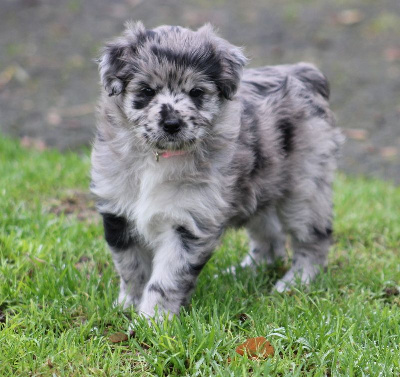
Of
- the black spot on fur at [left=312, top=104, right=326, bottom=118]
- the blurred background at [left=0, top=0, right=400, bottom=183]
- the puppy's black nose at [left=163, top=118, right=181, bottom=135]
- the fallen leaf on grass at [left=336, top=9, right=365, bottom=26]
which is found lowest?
the blurred background at [left=0, top=0, right=400, bottom=183]

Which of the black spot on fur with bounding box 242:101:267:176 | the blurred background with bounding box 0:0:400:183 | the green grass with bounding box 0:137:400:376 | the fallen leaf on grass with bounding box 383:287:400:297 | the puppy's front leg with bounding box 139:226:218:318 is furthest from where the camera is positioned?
the blurred background with bounding box 0:0:400:183

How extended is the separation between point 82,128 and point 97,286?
4608 mm

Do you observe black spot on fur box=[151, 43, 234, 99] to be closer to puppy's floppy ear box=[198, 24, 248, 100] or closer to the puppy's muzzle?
puppy's floppy ear box=[198, 24, 248, 100]

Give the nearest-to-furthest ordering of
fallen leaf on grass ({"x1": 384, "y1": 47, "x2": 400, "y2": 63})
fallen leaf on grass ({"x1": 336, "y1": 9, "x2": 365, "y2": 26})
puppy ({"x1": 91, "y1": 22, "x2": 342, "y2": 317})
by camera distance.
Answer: puppy ({"x1": 91, "y1": 22, "x2": 342, "y2": 317}) → fallen leaf on grass ({"x1": 384, "y1": 47, "x2": 400, "y2": 63}) → fallen leaf on grass ({"x1": 336, "y1": 9, "x2": 365, "y2": 26})

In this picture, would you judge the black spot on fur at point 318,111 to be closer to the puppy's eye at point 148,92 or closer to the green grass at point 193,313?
the green grass at point 193,313

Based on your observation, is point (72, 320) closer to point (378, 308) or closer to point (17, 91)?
point (378, 308)

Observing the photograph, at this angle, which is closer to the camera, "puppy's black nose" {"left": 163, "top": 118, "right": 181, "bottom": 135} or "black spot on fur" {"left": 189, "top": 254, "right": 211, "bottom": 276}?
"puppy's black nose" {"left": 163, "top": 118, "right": 181, "bottom": 135}

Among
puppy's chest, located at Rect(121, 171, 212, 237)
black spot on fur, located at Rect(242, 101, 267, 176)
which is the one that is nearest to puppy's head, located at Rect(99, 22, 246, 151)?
puppy's chest, located at Rect(121, 171, 212, 237)

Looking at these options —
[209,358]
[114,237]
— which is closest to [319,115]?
[114,237]

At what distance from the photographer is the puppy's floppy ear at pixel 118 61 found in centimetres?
365

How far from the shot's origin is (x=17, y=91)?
9.41 m

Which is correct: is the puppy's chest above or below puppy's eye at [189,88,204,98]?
below

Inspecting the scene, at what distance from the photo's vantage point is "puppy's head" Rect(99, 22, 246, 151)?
3.51 meters

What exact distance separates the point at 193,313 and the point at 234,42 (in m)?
7.96
